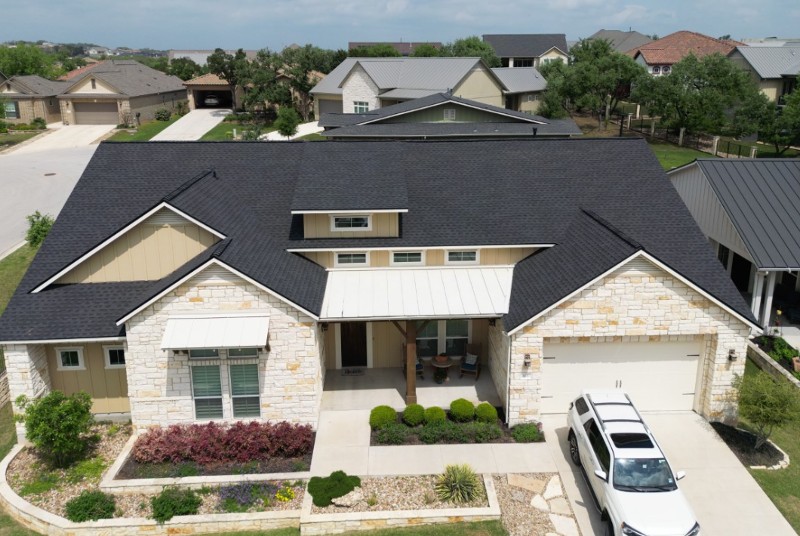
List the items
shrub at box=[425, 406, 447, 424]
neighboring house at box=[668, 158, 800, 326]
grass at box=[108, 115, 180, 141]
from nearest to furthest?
shrub at box=[425, 406, 447, 424], neighboring house at box=[668, 158, 800, 326], grass at box=[108, 115, 180, 141]

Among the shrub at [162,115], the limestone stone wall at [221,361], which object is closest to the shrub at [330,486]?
the limestone stone wall at [221,361]

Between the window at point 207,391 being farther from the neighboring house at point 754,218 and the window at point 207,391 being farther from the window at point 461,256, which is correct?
the neighboring house at point 754,218

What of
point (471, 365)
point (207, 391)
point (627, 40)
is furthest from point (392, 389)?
point (627, 40)

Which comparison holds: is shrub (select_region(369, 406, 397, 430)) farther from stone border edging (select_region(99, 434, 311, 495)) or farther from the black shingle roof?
the black shingle roof

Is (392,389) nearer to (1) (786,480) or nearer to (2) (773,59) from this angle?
(1) (786,480)

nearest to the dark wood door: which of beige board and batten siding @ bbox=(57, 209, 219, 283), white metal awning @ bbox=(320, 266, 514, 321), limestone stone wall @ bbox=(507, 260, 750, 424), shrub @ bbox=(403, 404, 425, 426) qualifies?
white metal awning @ bbox=(320, 266, 514, 321)
